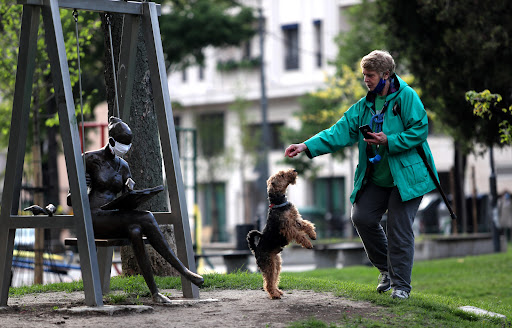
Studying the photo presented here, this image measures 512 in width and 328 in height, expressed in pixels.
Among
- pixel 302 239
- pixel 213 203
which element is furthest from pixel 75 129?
pixel 213 203

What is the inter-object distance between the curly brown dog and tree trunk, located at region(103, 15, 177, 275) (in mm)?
2597

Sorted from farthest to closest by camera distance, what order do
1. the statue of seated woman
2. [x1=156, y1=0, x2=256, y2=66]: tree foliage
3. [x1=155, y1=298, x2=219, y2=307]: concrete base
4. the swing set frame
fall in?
[x1=156, y1=0, x2=256, y2=66]: tree foliage → [x1=155, y1=298, x2=219, y2=307]: concrete base → the statue of seated woman → the swing set frame

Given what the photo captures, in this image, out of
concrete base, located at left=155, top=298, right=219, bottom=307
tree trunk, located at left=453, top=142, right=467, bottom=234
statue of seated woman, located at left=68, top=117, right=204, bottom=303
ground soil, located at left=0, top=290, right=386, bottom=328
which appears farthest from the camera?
tree trunk, located at left=453, top=142, right=467, bottom=234

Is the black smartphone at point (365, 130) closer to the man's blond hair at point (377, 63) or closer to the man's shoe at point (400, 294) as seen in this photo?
the man's blond hair at point (377, 63)

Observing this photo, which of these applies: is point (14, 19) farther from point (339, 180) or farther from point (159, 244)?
point (339, 180)

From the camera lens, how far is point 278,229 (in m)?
7.10

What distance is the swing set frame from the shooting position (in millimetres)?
6625

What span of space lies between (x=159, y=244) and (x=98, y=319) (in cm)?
86

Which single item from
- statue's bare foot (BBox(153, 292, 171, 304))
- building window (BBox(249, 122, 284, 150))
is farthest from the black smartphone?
building window (BBox(249, 122, 284, 150))

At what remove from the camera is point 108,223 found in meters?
6.76

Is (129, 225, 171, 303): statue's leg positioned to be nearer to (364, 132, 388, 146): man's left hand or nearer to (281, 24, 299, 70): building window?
(364, 132, 388, 146): man's left hand

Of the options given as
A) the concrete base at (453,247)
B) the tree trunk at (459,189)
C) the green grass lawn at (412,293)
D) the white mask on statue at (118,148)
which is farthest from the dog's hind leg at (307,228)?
the tree trunk at (459,189)

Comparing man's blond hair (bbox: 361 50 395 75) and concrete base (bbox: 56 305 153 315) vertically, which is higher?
man's blond hair (bbox: 361 50 395 75)

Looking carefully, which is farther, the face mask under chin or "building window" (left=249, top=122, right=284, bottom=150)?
"building window" (left=249, top=122, right=284, bottom=150)
